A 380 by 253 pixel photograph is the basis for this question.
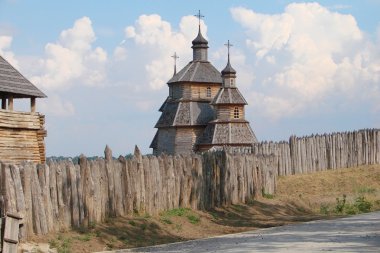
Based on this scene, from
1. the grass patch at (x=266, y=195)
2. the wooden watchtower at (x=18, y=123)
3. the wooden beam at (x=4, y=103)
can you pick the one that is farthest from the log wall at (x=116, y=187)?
the wooden beam at (x=4, y=103)

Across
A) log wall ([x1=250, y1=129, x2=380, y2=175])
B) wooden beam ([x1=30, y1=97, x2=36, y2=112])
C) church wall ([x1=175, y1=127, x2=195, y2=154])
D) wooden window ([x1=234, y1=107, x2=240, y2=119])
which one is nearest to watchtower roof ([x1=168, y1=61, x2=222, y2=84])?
church wall ([x1=175, y1=127, x2=195, y2=154])

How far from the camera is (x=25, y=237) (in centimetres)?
1305

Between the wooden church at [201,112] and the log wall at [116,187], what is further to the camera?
the wooden church at [201,112]

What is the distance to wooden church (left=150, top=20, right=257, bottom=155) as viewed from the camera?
44.3 meters

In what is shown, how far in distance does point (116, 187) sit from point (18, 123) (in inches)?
407

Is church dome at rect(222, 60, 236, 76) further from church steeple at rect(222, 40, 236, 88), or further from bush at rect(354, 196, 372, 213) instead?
bush at rect(354, 196, 372, 213)

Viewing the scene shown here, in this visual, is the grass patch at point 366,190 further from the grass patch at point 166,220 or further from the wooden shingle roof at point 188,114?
the wooden shingle roof at point 188,114

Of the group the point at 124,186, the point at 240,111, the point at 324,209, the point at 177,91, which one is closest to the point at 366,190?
the point at 324,209

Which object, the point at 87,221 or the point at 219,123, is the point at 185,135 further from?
the point at 87,221

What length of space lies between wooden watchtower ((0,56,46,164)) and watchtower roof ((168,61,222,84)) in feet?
72.4

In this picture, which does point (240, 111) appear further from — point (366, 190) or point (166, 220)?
point (166, 220)

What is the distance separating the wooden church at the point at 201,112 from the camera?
145 feet

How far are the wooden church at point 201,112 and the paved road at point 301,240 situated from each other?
27138 millimetres

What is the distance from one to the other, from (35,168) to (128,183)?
11.0 ft
